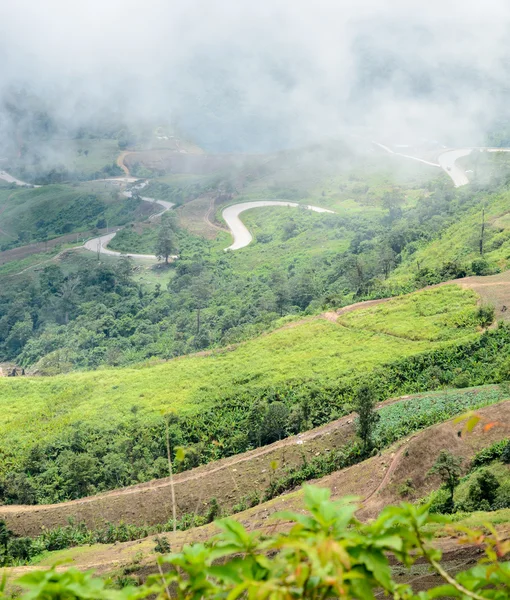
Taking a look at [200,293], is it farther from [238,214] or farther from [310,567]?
[310,567]

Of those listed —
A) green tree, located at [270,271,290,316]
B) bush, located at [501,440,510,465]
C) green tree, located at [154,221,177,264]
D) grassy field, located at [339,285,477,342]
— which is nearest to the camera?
bush, located at [501,440,510,465]

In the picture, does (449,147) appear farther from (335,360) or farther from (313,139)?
(335,360)

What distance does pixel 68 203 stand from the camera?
8981cm

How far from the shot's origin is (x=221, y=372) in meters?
31.8

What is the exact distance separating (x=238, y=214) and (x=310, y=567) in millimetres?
76609

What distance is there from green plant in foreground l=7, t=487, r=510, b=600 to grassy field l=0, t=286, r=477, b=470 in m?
25.3

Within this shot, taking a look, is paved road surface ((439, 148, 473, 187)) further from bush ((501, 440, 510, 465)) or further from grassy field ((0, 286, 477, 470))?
bush ((501, 440, 510, 465))

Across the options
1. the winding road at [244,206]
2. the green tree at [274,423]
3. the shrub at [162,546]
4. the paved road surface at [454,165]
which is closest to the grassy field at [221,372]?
the green tree at [274,423]

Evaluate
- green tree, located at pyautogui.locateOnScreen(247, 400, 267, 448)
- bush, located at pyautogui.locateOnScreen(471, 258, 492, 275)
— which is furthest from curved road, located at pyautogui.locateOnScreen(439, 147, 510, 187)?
green tree, located at pyautogui.locateOnScreen(247, 400, 267, 448)

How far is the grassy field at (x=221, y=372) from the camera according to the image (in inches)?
1154

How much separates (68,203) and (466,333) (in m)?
71.4

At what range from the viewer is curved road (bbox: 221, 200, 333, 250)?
70.5 metres

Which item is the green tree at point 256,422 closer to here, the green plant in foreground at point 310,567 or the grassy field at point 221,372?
the grassy field at point 221,372

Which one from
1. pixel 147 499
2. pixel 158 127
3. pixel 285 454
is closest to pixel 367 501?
pixel 285 454
